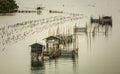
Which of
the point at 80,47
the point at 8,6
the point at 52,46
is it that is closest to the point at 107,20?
the point at 80,47

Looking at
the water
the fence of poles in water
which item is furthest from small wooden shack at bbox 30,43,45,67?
the fence of poles in water

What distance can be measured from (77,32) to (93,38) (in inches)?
7.1

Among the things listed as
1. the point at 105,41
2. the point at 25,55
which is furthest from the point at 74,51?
the point at 25,55

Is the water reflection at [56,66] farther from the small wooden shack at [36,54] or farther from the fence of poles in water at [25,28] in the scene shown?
the fence of poles in water at [25,28]

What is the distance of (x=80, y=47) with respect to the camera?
2285 mm

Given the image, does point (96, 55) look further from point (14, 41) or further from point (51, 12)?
point (14, 41)

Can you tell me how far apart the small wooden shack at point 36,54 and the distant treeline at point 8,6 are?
0.42m

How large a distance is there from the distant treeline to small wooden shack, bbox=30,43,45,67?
0.42 meters

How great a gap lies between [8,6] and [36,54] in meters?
0.55

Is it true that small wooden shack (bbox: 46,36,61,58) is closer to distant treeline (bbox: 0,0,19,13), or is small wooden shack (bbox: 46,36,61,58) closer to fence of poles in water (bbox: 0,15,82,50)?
fence of poles in water (bbox: 0,15,82,50)

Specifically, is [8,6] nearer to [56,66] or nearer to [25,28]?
[25,28]

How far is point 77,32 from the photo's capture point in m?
2.29

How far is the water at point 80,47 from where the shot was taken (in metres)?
2.20

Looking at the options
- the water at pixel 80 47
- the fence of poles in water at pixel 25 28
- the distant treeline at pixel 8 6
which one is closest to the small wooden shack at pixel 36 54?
the water at pixel 80 47
